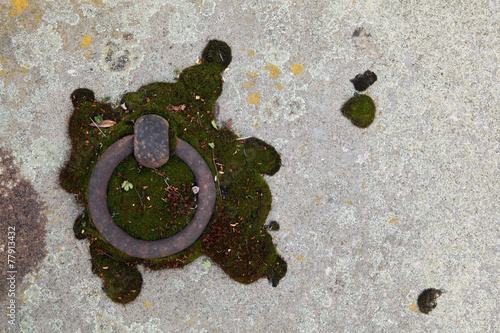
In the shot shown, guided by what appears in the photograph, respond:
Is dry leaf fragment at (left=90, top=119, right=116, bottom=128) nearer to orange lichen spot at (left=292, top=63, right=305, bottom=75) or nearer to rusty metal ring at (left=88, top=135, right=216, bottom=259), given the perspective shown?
rusty metal ring at (left=88, top=135, right=216, bottom=259)

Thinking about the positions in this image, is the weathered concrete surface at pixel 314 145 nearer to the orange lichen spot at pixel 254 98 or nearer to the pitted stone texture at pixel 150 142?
the orange lichen spot at pixel 254 98

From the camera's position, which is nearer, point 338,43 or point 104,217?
point 104,217

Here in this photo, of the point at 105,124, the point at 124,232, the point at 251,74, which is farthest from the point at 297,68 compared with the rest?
the point at 124,232

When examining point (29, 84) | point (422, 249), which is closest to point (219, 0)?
point (29, 84)

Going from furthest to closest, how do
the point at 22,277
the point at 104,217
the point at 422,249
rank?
the point at 422,249 < the point at 22,277 < the point at 104,217

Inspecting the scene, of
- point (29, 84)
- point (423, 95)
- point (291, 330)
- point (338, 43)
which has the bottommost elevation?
point (291, 330)

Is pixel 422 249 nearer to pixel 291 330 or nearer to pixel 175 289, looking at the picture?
pixel 291 330

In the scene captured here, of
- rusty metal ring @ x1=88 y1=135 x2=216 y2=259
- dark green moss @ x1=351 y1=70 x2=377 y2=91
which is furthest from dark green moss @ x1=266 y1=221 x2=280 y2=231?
dark green moss @ x1=351 y1=70 x2=377 y2=91

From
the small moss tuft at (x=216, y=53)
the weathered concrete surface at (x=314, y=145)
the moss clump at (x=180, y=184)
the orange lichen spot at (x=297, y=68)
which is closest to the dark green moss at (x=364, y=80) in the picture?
the weathered concrete surface at (x=314, y=145)

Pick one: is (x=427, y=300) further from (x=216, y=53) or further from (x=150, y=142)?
(x=216, y=53)
